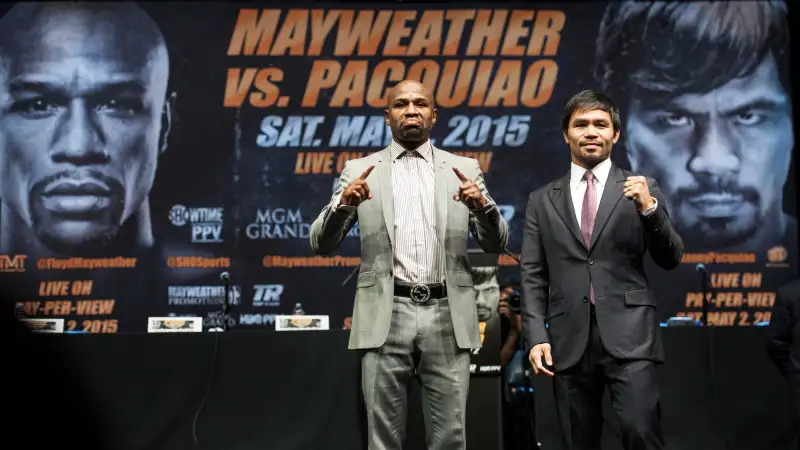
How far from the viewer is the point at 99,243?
709cm

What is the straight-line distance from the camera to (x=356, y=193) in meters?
3.18

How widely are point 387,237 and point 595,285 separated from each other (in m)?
0.81

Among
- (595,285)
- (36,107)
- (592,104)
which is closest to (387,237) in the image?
(595,285)

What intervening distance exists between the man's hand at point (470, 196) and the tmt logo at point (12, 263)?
4971mm

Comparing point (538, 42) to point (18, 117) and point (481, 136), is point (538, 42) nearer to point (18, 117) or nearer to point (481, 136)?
point (481, 136)

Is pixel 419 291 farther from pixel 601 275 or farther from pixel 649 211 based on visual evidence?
pixel 649 211

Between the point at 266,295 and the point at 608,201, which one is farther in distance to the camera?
the point at 266,295

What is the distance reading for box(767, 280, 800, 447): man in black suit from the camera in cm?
455

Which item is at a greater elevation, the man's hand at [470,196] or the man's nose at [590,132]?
the man's nose at [590,132]

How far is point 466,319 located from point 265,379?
1.86m

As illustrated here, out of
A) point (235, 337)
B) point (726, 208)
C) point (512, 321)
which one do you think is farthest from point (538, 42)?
point (235, 337)

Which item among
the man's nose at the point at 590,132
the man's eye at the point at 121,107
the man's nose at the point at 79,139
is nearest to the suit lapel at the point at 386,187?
A: the man's nose at the point at 590,132

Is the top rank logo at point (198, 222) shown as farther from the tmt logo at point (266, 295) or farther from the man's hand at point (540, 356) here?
the man's hand at point (540, 356)

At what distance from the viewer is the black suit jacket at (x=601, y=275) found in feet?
10.3
